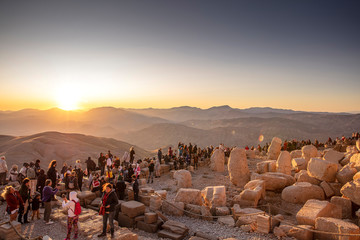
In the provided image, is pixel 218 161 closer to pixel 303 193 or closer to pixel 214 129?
pixel 303 193

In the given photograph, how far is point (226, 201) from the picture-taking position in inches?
437

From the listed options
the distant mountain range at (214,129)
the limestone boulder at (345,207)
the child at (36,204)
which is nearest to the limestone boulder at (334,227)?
the limestone boulder at (345,207)

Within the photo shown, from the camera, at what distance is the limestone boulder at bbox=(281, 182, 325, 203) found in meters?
10.8

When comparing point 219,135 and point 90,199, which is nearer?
point 90,199

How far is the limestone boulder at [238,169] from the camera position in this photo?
14.4 metres

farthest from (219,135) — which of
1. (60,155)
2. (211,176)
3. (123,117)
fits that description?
(123,117)

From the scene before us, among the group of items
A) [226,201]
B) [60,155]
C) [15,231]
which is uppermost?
[15,231]

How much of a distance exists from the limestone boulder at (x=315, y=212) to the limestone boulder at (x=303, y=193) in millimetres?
2339

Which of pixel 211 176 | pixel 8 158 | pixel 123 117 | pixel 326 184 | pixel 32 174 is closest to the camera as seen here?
pixel 32 174

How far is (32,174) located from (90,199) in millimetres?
2914

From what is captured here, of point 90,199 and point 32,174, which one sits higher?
point 32,174

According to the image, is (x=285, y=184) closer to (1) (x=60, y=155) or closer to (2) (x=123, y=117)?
(1) (x=60, y=155)

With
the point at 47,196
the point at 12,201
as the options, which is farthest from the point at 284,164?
the point at 12,201

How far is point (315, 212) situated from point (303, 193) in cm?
324
